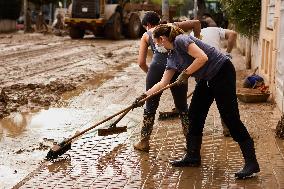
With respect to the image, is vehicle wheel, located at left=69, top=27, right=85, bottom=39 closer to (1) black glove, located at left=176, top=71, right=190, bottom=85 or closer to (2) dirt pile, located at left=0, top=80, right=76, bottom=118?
(2) dirt pile, located at left=0, top=80, right=76, bottom=118

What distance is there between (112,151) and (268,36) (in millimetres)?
6179

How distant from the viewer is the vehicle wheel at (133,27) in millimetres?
32253

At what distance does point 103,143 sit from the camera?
7.60 meters

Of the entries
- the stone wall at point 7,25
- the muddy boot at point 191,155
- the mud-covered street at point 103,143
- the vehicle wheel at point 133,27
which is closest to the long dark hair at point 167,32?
the muddy boot at point 191,155

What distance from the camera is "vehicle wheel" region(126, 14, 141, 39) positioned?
3225 centimetres

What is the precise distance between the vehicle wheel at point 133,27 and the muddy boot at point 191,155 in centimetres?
2590

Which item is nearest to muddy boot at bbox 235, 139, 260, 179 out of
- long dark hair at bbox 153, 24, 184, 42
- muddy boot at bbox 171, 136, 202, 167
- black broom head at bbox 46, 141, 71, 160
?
muddy boot at bbox 171, 136, 202, 167

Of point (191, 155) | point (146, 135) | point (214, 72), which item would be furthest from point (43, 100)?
point (214, 72)

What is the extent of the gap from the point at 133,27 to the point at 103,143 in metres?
25.2

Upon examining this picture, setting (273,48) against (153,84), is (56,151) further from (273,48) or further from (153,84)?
(273,48)

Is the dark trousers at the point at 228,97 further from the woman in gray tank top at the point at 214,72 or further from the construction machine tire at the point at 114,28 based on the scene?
the construction machine tire at the point at 114,28

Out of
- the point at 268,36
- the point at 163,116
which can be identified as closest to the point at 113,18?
the point at 268,36

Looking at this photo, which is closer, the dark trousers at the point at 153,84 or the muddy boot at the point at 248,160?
the muddy boot at the point at 248,160

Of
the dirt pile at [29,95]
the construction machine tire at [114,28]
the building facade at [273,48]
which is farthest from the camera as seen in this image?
the construction machine tire at [114,28]
